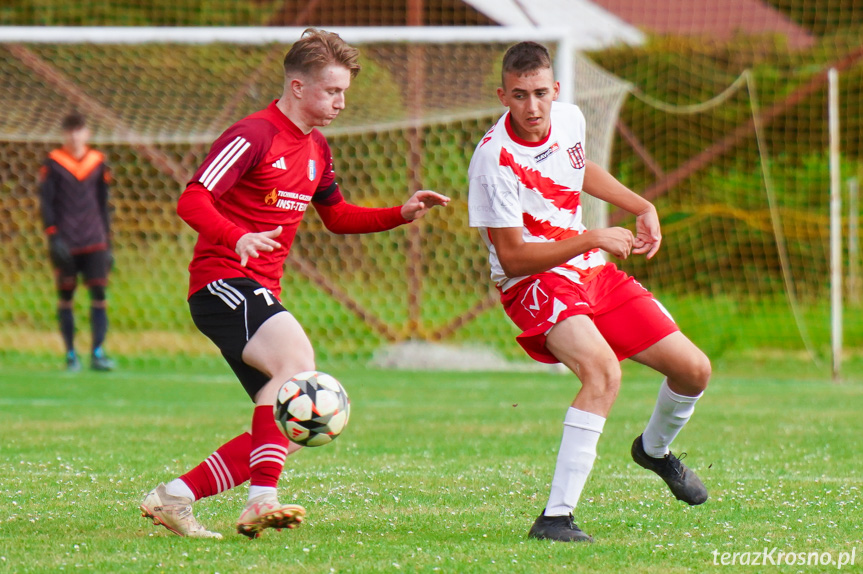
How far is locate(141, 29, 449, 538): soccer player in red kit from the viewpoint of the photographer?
423 centimetres

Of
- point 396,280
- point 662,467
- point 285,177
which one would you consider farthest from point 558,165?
point 396,280

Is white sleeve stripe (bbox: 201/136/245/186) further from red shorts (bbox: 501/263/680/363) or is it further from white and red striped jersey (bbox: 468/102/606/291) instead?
red shorts (bbox: 501/263/680/363)

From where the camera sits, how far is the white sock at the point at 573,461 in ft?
14.0

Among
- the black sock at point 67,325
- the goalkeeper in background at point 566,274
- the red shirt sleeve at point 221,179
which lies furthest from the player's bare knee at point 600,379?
the black sock at point 67,325

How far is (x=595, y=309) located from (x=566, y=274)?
0.21 metres

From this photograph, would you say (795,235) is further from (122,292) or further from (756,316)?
(122,292)

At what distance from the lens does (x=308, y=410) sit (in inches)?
163

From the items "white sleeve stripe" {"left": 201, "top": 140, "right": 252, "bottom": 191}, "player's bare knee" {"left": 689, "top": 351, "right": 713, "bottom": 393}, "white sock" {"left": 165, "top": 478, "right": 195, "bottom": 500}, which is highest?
"white sleeve stripe" {"left": 201, "top": 140, "right": 252, "bottom": 191}

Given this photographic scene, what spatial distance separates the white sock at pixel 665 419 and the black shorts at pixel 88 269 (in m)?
8.10

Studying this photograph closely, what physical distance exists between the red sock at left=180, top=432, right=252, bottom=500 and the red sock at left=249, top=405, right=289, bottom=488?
0.18 metres

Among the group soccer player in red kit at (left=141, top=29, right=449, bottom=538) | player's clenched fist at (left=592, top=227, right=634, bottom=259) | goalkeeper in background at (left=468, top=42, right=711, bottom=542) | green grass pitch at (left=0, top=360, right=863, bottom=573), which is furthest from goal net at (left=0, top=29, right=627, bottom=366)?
player's clenched fist at (left=592, top=227, right=634, bottom=259)

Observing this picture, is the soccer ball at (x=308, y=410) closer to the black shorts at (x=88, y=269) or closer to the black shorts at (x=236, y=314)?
the black shorts at (x=236, y=314)

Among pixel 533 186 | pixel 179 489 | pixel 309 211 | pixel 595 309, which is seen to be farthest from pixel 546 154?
pixel 309 211

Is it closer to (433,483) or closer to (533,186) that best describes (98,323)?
(433,483)
